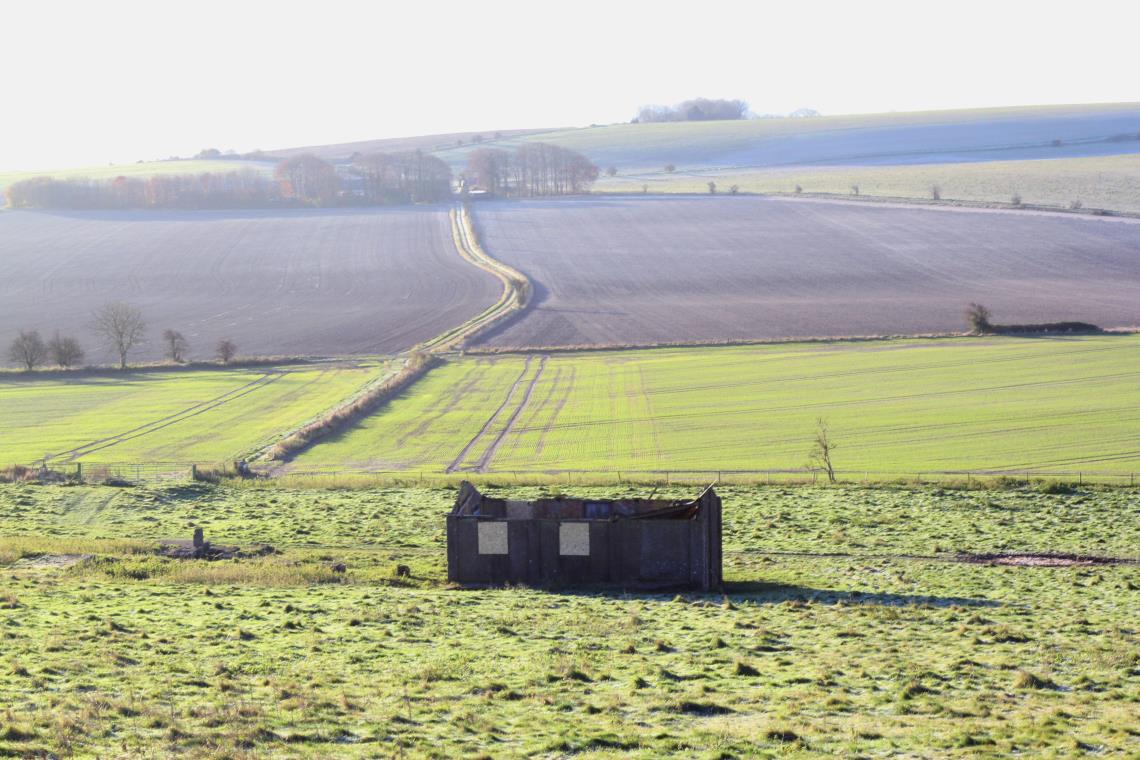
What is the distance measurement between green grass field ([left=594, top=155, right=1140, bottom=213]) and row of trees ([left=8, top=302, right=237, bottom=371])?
88.5m

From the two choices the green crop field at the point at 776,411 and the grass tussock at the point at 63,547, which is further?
the green crop field at the point at 776,411

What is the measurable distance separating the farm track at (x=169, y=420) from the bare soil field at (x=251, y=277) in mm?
11485

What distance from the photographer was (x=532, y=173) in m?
165

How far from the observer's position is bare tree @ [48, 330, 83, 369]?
70375mm

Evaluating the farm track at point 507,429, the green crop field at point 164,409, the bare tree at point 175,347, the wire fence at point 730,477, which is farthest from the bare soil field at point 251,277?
the wire fence at point 730,477

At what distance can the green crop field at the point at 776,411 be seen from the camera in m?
41.6

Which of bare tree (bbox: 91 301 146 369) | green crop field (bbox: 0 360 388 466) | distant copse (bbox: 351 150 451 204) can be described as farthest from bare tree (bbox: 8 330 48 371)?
distant copse (bbox: 351 150 451 204)

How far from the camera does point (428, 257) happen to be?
11362 centimetres

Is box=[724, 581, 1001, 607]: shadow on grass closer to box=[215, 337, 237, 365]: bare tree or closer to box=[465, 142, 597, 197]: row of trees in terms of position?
box=[215, 337, 237, 365]: bare tree

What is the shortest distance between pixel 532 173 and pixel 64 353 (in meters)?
101

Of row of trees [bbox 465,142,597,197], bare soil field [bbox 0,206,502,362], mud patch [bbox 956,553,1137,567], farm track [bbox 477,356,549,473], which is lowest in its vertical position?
farm track [bbox 477,356,549,473]

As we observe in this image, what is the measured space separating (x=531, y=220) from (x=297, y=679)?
394ft

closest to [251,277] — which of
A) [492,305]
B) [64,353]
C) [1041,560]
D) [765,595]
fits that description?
[492,305]

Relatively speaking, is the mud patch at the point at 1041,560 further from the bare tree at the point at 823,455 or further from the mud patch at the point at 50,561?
the mud patch at the point at 50,561
